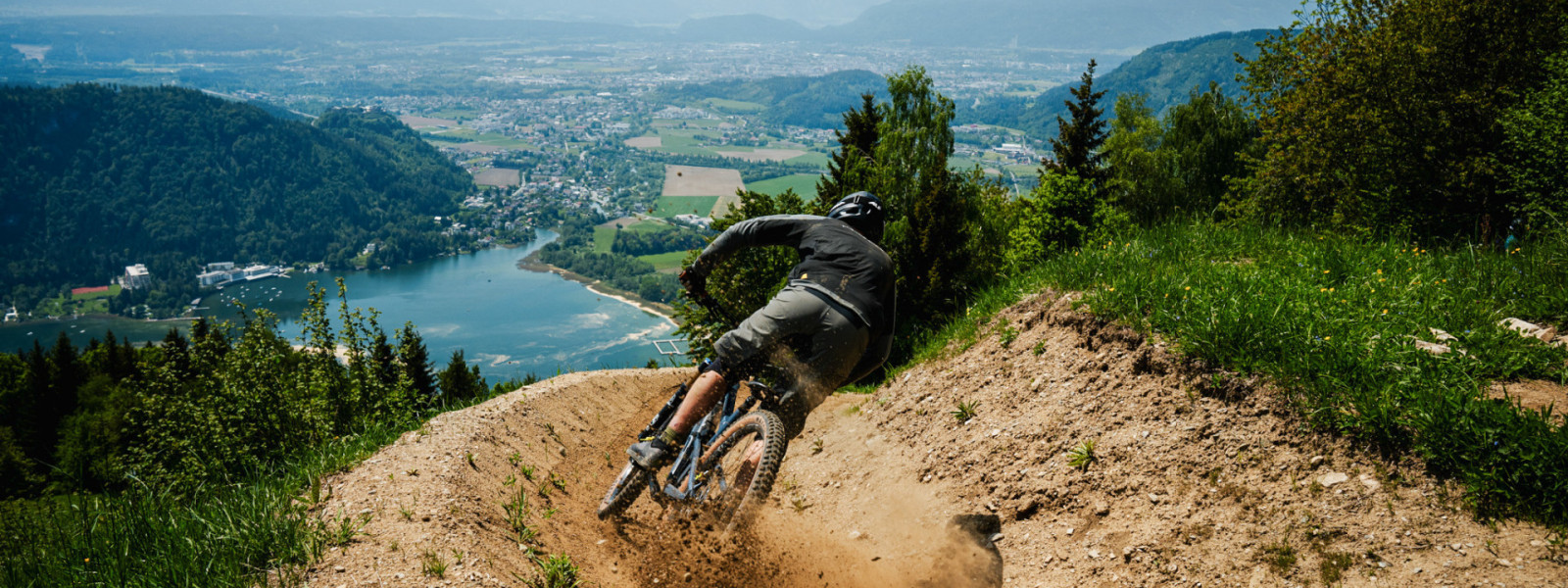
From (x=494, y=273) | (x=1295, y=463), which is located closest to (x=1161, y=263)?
(x=1295, y=463)

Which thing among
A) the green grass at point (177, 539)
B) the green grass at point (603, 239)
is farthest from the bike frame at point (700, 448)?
the green grass at point (603, 239)

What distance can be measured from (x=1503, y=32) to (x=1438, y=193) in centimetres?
436

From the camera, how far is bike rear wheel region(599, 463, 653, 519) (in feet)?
19.1

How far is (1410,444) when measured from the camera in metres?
4.19

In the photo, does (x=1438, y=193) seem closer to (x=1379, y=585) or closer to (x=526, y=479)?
(x=1379, y=585)

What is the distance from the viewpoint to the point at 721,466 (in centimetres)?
566

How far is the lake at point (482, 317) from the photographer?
97.7 m

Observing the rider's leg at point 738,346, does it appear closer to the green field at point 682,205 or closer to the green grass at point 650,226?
the green field at point 682,205

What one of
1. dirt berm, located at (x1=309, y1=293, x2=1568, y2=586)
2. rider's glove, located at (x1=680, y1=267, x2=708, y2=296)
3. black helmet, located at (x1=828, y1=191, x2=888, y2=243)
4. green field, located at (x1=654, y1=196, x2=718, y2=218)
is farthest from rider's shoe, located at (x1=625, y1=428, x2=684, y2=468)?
green field, located at (x1=654, y1=196, x2=718, y2=218)

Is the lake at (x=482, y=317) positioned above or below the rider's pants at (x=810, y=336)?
below

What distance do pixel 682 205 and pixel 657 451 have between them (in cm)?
16368

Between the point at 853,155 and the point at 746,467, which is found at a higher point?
the point at 853,155

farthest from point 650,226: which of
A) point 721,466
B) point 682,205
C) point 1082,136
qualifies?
point 721,466

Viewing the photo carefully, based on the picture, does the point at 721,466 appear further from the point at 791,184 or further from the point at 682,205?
the point at 682,205
